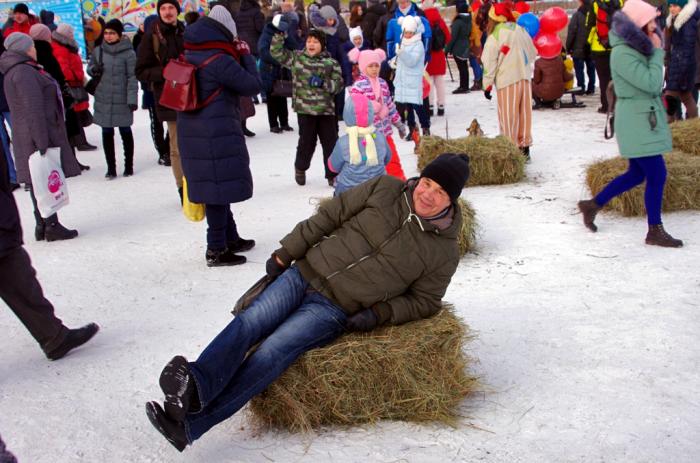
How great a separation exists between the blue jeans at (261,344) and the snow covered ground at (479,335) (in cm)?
25

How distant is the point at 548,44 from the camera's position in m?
12.3

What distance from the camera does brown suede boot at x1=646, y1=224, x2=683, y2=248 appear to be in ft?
19.5

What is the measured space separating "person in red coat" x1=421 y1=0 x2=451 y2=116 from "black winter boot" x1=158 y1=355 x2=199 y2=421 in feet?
33.1

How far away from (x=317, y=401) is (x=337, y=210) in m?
0.98

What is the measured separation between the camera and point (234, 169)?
588 centimetres

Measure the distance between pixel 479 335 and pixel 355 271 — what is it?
4.02 feet

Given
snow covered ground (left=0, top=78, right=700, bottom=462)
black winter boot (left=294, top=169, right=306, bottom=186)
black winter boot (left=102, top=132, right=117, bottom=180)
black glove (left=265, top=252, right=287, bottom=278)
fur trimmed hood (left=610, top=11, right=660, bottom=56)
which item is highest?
fur trimmed hood (left=610, top=11, right=660, bottom=56)

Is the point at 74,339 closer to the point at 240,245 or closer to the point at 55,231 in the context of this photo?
the point at 240,245

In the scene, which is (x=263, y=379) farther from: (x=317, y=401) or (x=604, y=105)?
(x=604, y=105)

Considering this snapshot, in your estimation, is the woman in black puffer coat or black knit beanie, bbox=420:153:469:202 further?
the woman in black puffer coat

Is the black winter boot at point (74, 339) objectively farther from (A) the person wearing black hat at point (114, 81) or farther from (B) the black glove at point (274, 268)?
(A) the person wearing black hat at point (114, 81)

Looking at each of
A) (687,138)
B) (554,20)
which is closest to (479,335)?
(687,138)

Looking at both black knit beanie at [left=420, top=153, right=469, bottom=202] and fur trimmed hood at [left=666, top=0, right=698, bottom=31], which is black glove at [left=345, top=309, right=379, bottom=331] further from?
fur trimmed hood at [left=666, top=0, right=698, bottom=31]

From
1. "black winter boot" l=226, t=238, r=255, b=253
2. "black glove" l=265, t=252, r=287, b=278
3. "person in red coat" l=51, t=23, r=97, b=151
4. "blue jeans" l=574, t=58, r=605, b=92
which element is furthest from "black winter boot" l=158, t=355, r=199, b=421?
"blue jeans" l=574, t=58, r=605, b=92
